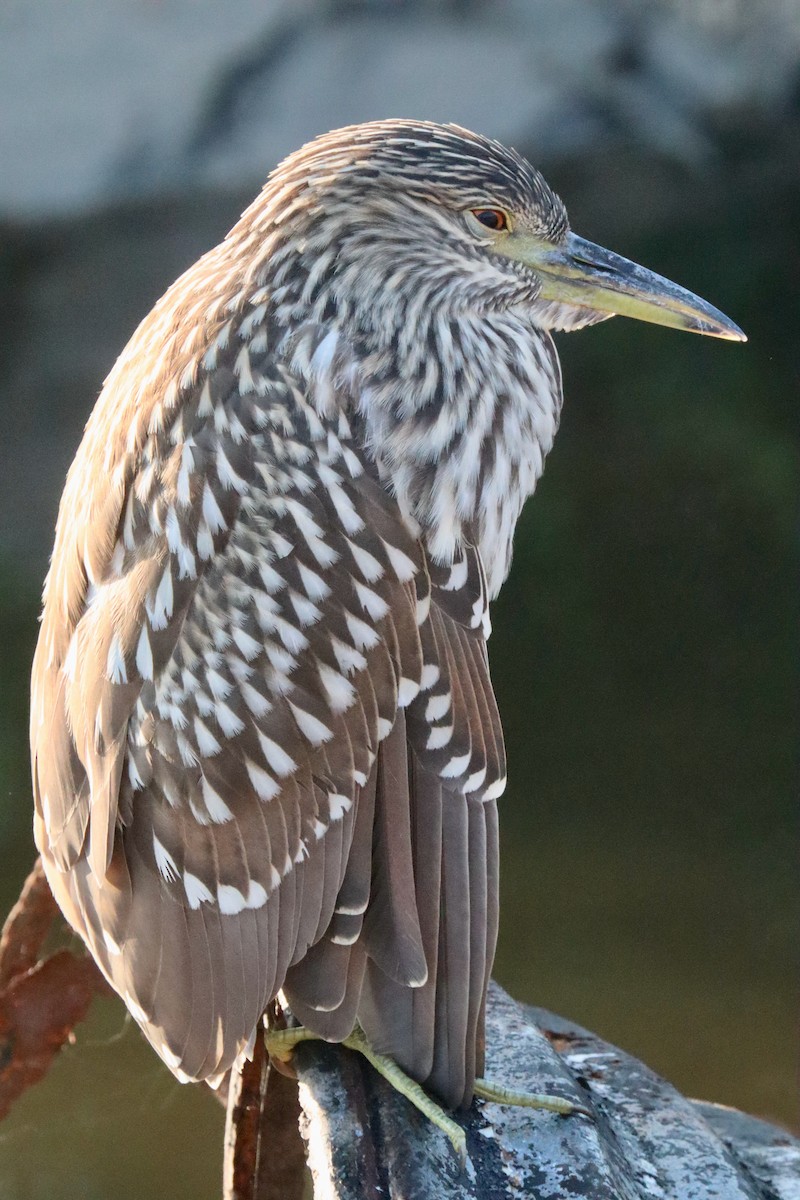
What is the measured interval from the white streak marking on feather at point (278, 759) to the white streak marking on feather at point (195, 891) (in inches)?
4.4

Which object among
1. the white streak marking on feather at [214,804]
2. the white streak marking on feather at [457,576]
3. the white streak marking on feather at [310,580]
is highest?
the white streak marking on feather at [457,576]

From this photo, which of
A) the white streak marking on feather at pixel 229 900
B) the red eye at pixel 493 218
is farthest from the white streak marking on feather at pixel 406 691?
the red eye at pixel 493 218

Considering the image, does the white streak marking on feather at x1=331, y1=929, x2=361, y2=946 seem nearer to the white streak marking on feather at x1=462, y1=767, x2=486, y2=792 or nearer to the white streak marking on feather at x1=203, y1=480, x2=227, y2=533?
the white streak marking on feather at x1=462, y1=767, x2=486, y2=792

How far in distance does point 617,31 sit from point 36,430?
5.69ft

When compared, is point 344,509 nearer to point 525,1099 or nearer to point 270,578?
point 270,578

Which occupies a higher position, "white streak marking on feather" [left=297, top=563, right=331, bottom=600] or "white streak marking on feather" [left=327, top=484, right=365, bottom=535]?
"white streak marking on feather" [left=327, top=484, right=365, bottom=535]

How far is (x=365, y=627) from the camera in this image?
102 centimetres

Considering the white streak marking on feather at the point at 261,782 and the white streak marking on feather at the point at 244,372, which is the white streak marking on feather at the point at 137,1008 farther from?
the white streak marking on feather at the point at 244,372

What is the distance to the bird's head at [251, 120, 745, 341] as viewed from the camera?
1080 millimetres

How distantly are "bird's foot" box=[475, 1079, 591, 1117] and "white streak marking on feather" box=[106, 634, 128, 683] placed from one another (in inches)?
18.9

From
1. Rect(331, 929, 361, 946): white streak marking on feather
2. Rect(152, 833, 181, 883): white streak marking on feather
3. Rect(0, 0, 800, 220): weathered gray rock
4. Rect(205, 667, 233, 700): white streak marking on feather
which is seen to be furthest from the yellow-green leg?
Rect(0, 0, 800, 220): weathered gray rock

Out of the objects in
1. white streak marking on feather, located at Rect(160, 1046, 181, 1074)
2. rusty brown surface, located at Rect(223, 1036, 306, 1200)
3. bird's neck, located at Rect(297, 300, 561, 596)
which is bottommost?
rusty brown surface, located at Rect(223, 1036, 306, 1200)

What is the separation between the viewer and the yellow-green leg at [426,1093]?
1.04 meters

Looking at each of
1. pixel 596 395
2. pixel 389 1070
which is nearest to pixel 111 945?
pixel 389 1070
